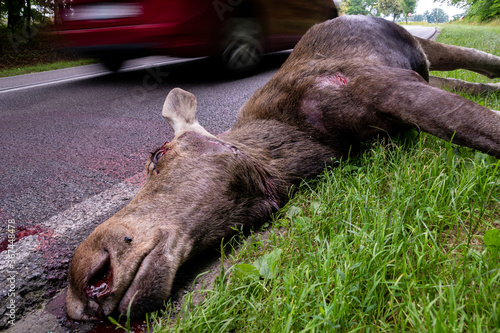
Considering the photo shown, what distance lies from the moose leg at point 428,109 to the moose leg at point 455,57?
6.74 feet

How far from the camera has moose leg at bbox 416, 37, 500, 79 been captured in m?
4.27

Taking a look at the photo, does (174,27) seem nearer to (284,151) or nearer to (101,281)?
(284,151)

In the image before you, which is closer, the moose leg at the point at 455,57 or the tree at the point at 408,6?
the moose leg at the point at 455,57

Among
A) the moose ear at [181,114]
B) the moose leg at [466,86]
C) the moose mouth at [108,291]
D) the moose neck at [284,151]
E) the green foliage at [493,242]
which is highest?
the green foliage at [493,242]

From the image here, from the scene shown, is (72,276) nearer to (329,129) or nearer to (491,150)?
(329,129)

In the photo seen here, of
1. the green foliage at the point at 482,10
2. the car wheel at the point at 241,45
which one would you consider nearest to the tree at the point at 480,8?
the green foliage at the point at 482,10

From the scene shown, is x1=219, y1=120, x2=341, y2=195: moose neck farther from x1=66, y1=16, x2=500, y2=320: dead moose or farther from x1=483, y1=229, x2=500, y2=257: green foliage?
x1=483, y1=229, x2=500, y2=257: green foliage

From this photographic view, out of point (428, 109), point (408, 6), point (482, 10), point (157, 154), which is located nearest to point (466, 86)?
point (428, 109)

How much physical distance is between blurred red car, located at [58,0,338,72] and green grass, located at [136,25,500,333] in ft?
14.1

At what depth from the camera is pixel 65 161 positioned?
3264 mm

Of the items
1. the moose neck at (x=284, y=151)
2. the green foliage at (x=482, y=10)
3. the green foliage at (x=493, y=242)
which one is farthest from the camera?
the green foliage at (x=482, y=10)

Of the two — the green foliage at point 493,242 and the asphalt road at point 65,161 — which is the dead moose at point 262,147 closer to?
the asphalt road at point 65,161

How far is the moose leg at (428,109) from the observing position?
2.11 m

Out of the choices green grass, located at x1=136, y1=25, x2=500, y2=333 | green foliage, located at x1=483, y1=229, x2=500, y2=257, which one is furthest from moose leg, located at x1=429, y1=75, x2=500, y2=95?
green foliage, located at x1=483, y1=229, x2=500, y2=257
